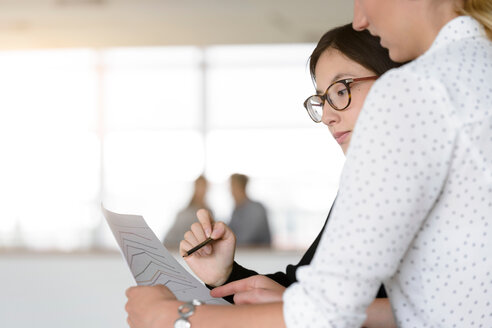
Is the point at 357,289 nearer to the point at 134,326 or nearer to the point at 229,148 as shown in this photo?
the point at 134,326

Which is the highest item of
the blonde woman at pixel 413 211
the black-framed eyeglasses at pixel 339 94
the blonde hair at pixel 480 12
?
the blonde hair at pixel 480 12

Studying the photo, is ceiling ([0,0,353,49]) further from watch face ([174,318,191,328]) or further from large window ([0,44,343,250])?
watch face ([174,318,191,328])

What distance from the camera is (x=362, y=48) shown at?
152 cm

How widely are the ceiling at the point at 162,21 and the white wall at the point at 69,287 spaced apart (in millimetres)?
2850

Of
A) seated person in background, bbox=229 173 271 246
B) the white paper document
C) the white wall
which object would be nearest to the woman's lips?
the white paper document

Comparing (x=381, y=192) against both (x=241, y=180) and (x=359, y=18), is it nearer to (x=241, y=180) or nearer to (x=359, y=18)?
(x=359, y=18)

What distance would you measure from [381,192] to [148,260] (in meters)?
0.53

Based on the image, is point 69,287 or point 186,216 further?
point 186,216

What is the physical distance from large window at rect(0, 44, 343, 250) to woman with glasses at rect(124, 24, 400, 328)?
6.26m

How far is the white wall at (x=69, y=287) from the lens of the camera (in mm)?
4348

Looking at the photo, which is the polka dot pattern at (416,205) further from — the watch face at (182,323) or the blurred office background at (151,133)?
the blurred office background at (151,133)

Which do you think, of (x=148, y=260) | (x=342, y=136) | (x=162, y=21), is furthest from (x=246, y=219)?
(x=148, y=260)

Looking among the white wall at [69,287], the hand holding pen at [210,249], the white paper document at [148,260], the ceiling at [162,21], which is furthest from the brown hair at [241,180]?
the white paper document at [148,260]

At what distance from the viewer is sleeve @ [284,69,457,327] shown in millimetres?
703
